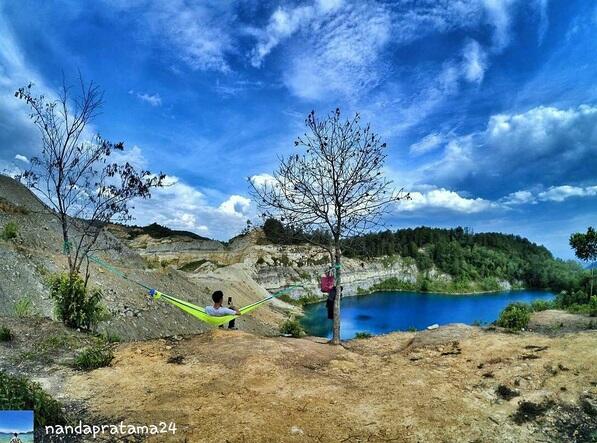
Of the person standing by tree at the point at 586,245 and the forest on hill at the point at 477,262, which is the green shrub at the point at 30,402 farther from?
the forest on hill at the point at 477,262

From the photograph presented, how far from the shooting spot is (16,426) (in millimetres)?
4805

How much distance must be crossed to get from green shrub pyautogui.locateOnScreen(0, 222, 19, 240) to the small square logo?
18145 mm

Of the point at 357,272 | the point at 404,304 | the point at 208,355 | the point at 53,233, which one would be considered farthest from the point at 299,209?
the point at 357,272

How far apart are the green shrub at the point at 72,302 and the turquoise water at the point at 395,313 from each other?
3200 centimetres

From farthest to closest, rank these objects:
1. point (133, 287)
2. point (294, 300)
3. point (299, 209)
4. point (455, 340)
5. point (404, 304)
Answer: point (404, 304), point (294, 300), point (133, 287), point (299, 209), point (455, 340)

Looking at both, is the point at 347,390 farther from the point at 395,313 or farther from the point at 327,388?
the point at 395,313

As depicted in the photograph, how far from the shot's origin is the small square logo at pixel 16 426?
4598 millimetres

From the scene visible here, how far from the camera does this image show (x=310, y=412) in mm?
6277

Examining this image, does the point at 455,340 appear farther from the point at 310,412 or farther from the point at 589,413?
the point at 310,412

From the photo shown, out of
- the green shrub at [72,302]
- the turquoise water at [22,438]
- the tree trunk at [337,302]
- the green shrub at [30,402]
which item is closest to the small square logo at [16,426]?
A: the turquoise water at [22,438]

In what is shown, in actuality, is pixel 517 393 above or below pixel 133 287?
below

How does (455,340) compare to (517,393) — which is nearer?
(517,393)

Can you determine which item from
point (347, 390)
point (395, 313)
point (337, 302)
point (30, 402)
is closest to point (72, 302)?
point (30, 402)

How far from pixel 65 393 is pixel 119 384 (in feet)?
2.78
